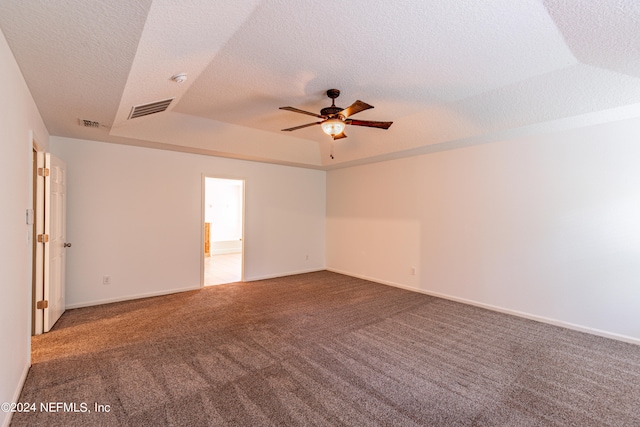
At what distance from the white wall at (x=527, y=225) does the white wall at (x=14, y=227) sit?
4.97 m

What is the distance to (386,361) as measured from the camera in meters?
2.77

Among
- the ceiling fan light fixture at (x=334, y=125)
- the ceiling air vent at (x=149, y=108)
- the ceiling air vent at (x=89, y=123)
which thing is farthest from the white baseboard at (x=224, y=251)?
the ceiling fan light fixture at (x=334, y=125)

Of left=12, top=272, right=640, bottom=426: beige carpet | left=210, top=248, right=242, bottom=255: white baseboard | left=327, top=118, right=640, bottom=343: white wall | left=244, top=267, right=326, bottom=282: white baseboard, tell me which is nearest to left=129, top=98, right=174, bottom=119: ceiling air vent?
left=12, top=272, right=640, bottom=426: beige carpet

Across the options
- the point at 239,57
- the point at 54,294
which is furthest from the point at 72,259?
the point at 239,57

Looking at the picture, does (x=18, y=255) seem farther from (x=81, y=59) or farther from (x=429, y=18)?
(x=429, y=18)

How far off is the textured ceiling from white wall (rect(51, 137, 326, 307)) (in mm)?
454

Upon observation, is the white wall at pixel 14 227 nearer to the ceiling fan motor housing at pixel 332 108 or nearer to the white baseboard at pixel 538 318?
the ceiling fan motor housing at pixel 332 108

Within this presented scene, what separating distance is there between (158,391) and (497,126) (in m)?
4.51

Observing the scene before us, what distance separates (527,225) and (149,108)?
4865mm

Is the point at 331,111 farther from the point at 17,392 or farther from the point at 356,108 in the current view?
the point at 17,392

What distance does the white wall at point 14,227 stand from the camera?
179cm

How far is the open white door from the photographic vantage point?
10.4 feet

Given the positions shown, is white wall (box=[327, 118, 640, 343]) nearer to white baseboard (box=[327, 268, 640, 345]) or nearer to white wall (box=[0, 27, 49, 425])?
white baseboard (box=[327, 268, 640, 345])

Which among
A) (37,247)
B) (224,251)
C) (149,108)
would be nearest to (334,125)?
(149,108)
